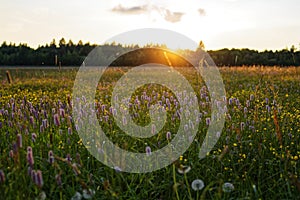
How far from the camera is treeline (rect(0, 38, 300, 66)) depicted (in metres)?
28.0

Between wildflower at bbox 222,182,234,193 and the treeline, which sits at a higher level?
the treeline

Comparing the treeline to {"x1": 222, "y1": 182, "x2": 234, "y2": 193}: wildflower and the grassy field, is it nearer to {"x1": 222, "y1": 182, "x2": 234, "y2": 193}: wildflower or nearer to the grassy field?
the grassy field

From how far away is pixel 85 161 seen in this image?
3293mm

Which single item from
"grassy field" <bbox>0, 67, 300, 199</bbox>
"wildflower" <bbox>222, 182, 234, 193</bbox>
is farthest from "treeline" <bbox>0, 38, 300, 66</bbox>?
"wildflower" <bbox>222, 182, 234, 193</bbox>

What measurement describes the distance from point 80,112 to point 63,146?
81 centimetres

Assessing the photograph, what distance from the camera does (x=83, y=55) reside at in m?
30.3

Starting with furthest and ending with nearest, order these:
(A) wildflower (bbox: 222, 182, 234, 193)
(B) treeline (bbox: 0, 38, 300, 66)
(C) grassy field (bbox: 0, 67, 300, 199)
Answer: (B) treeline (bbox: 0, 38, 300, 66) < (C) grassy field (bbox: 0, 67, 300, 199) < (A) wildflower (bbox: 222, 182, 234, 193)

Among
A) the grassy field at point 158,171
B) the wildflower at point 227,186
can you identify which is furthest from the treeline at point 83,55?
the wildflower at point 227,186

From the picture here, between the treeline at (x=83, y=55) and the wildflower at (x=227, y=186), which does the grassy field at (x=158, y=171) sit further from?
the treeline at (x=83, y=55)

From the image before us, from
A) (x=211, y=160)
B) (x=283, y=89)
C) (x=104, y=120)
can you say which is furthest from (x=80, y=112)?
(x=283, y=89)

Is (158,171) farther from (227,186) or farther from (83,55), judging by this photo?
(83,55)

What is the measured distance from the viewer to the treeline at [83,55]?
91.8 ft

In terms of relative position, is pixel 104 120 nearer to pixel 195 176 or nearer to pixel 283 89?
pixel 195 176

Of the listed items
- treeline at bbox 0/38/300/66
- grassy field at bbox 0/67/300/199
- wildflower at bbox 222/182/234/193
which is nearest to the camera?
wildflower at bbox 222/182/234/193
